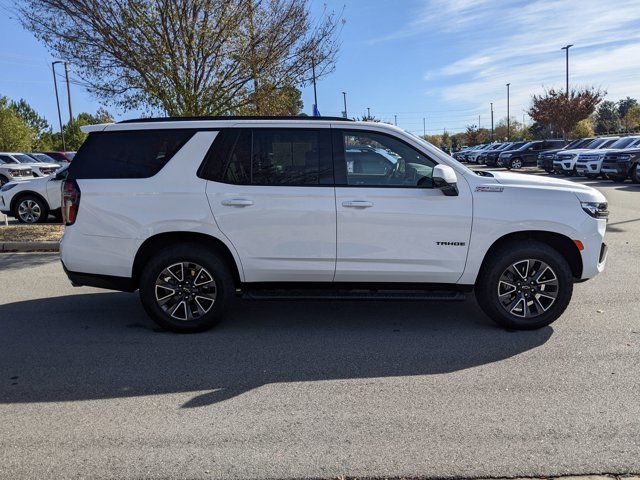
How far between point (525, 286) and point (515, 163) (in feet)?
99.0

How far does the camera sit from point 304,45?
36.4ft

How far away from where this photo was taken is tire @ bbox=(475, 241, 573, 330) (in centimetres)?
498

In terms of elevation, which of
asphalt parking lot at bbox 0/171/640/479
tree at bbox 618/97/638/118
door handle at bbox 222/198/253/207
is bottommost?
asphalt parking lot at bbox 0/171/640/479

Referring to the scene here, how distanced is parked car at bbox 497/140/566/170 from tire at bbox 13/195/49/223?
1070 inches

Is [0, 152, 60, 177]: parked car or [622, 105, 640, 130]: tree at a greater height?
[622, 105, 640, 130]: tree

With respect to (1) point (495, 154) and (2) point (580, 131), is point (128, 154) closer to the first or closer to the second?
(1) point (495, 154)

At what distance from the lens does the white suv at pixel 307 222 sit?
491 centimetres

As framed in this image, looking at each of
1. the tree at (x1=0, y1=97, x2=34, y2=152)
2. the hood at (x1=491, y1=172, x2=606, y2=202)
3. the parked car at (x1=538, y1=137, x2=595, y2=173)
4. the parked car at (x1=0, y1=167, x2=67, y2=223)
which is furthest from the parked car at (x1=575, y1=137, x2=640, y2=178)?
the tree at (x1=0, y1=97, x2=34, y2=152)

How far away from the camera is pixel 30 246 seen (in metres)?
9.73

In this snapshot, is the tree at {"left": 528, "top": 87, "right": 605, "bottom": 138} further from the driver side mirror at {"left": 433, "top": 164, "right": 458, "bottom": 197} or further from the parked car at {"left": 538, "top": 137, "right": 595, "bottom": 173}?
the driver side mirror at {"left": 433, "top": 164, "right": 458, "bottom": 197}

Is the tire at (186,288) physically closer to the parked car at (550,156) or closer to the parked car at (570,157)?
the parked car at (570,157)

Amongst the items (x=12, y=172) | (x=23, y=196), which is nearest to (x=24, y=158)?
(x=12, y=172)

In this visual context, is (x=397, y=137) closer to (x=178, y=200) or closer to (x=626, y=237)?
(x=178, y=200)

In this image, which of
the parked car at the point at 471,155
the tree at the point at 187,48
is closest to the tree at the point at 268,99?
Result: the tree at the point at 187,48
